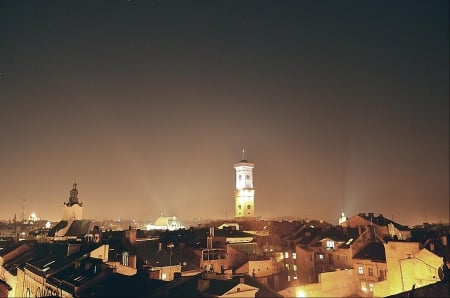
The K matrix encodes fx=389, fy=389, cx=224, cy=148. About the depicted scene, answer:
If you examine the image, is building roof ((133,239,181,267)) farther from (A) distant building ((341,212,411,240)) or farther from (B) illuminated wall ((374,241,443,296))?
(A) distant building ((341,212,411,240))

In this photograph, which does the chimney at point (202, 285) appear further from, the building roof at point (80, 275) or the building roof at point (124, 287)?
the building roof at point (80, 275)

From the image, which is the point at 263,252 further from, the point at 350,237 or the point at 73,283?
the point at 73,283

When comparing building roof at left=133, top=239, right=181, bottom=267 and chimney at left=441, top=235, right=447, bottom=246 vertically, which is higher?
chimney at left=441, top=235, right=447, bottom=246

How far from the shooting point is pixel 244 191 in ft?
570

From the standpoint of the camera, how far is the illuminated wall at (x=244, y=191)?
170750 mm

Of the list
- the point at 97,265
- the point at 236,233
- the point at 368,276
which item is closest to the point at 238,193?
the point at 236,233

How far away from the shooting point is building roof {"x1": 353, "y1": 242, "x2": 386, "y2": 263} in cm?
5237

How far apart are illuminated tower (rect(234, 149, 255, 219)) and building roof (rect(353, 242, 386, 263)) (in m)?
110

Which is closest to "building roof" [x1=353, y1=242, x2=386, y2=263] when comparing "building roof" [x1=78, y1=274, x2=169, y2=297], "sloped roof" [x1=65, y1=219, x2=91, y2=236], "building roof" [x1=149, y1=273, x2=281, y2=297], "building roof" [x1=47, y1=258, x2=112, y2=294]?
"building roof" [x1=149, y1=273, x2=281, y2=297]

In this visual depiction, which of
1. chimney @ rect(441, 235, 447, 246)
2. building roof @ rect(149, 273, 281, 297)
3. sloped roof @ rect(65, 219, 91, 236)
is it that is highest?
chimney @ rect(441, 235, 447, 246)

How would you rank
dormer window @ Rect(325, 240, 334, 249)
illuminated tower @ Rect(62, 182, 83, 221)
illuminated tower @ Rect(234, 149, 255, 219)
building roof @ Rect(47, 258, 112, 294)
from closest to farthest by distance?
building roof @ Rect(47, 258, 112, 294) < dormer window @ Rect(325, 240, 334, 249) < illuminated tower @ Rect(62, 182, 83, 221) < illuminated tower @ Rect(234, 149, 255, 219)

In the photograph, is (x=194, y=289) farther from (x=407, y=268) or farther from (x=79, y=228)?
(x=79, y=228)

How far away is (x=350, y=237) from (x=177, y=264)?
28932 mm

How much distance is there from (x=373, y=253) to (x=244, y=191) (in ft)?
393
